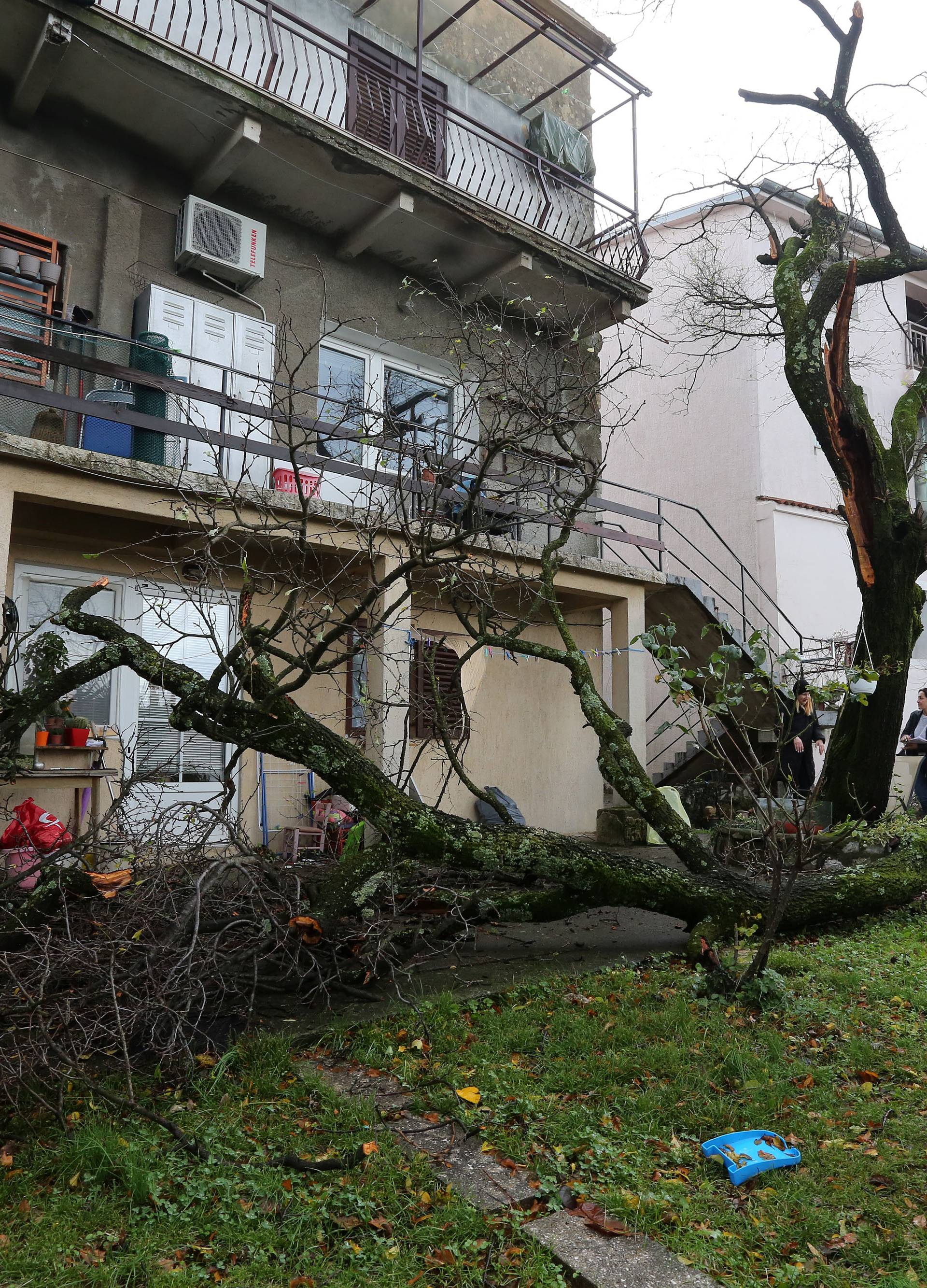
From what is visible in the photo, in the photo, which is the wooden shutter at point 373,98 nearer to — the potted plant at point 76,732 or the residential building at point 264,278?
the residential building at point 264,278

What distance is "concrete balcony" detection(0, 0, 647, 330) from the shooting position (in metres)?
8.06

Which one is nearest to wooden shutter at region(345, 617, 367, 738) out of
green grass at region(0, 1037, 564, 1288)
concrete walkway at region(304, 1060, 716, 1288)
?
concrete walkway at region(304, 1060, 716, 1288)

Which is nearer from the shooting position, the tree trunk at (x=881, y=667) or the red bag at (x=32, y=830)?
the red bag at (x=32, y=830)

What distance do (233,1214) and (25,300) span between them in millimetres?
7612

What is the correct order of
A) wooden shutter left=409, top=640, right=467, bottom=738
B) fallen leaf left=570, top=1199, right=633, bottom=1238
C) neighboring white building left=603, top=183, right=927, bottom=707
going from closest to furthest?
1. fallen leaf left=570, top=1199, right=633, bottom=1238
2. wooden shutter left=409, top=640, right=467, bottom=738
3. neighboring white building left=603, top=183, right=927, bottom=707

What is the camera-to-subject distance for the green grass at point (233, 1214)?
273 cm

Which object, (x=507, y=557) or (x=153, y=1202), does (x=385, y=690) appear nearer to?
(x=507, y=557)

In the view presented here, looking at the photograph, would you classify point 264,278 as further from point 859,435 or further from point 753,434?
point 753,434

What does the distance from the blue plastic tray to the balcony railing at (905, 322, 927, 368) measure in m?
16.4

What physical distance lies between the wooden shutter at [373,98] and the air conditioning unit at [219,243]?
5.79 ft

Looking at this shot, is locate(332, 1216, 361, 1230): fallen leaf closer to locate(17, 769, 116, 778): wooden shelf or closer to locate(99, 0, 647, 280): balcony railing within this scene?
locate(17, 769, 116, 778): wooden shelf

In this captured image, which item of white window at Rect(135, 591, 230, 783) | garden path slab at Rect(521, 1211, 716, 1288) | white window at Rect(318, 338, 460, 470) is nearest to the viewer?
garden path slab at Rect(521, 1211, 716, 1288)

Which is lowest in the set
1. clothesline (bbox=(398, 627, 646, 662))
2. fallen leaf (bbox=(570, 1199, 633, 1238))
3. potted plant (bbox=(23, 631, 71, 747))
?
fallen leaf (bbox=(570, 1199, 633, 1238))

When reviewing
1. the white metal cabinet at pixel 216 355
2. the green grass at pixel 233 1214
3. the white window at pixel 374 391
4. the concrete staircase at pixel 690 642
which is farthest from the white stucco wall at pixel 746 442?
the green grass at pixel 233 1214
